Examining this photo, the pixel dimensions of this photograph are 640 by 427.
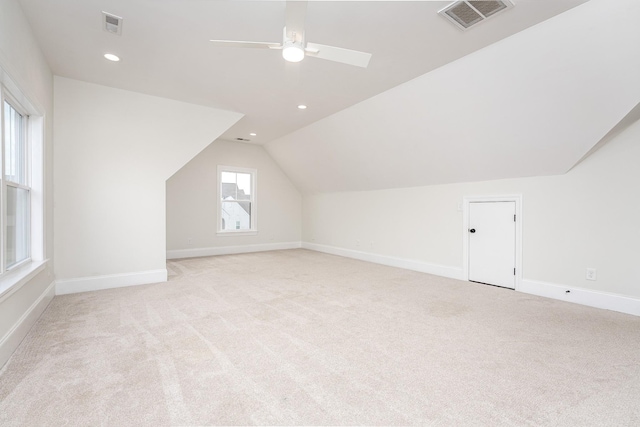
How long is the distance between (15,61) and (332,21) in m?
2.48

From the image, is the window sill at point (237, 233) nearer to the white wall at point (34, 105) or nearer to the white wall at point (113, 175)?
the white wall at point (113, 175)

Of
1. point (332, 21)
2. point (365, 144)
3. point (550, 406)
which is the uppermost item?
point (332, 21)

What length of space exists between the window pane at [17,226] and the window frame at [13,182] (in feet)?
0.08

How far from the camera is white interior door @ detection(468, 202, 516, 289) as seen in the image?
13.4 ft

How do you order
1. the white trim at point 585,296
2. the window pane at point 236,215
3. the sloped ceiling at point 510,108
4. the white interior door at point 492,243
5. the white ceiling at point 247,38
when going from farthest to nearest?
the window pane at point 236,215, the white interior door at point 492,243, the white trim at point 585,296, the sloped ceiling at point 510,108, the white ceiling at point 247,38

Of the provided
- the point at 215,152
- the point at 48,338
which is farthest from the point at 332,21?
the point at 215,152

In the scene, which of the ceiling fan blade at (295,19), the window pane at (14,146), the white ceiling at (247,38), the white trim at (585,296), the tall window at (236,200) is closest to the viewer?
the ceiling fan blade at (295,19)

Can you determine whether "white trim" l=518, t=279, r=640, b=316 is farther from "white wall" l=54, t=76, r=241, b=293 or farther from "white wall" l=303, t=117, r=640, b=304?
"white wall" l=54, t=76, r=241, b=293

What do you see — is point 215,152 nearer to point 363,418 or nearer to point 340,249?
point 340,249

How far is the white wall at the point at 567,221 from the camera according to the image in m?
3.13

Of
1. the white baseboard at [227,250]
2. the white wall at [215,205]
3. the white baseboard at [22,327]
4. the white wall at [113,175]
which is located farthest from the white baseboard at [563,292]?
the white baseboard at [22,327]

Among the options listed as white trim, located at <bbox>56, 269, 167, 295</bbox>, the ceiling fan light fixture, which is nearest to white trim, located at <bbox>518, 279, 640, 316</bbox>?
the ceiling fan light fixture

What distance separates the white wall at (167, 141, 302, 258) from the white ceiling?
2.70 metres

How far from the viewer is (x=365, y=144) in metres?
5.15
